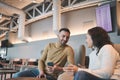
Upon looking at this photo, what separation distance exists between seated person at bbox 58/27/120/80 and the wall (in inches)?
144

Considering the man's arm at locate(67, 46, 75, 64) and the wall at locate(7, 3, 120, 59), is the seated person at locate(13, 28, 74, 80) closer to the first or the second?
the man's arm at locate(67, 46, 75, 64)

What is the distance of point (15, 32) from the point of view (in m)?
12.0

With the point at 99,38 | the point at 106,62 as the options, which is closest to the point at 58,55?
the point at 99,38

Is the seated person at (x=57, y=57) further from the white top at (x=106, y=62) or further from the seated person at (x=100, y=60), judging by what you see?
the white top at (x=106, y=62)

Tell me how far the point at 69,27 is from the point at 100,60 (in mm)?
5839

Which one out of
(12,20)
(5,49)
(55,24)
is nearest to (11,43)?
(5,49)

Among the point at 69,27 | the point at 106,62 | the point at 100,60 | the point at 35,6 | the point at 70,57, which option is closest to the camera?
the point at 106,62

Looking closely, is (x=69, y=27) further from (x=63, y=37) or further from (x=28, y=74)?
(x=28, y=74)

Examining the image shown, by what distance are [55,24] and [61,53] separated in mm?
4634

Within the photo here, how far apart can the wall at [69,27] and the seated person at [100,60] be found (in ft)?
12.0

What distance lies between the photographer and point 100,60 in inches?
67.3

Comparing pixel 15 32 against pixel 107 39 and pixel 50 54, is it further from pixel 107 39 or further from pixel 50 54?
pixel 107 39

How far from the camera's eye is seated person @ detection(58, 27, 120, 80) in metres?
1.52

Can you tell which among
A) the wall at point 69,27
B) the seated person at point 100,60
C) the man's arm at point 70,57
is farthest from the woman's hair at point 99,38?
the wall at point 69,27
